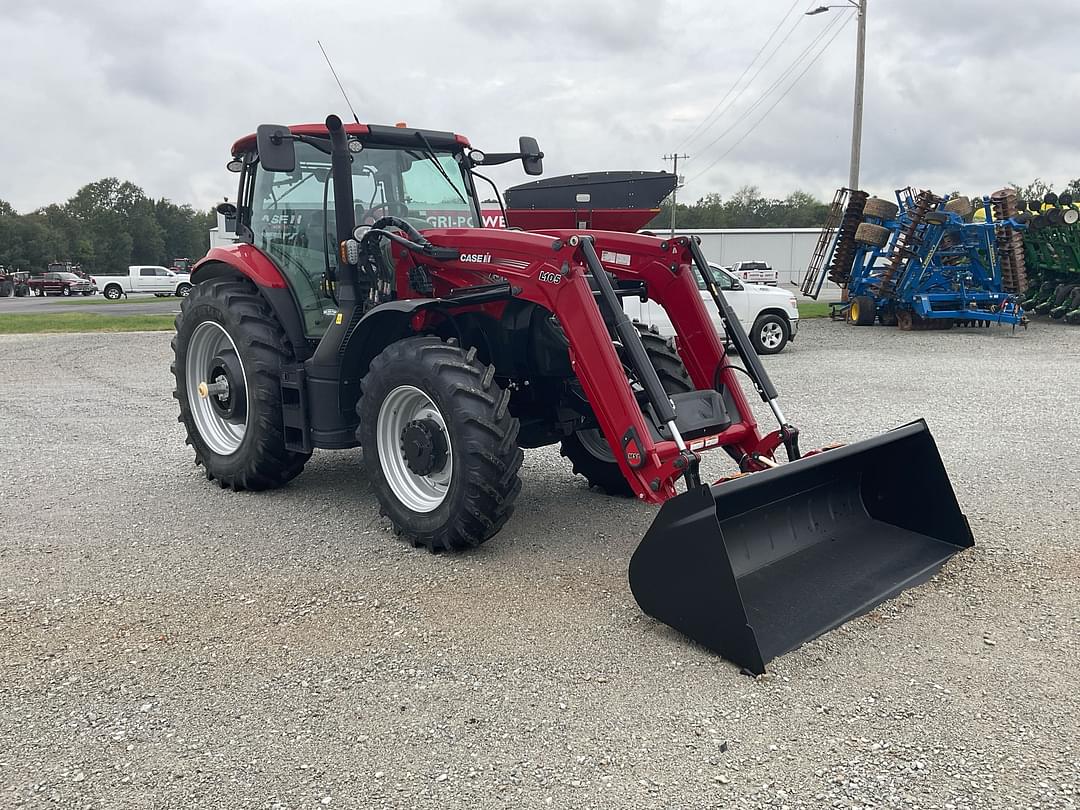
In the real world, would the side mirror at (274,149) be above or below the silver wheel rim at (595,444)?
above

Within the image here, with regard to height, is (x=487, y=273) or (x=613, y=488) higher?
(x=487, y=273)

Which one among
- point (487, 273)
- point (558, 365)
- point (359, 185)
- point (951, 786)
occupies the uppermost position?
point (359, 185)

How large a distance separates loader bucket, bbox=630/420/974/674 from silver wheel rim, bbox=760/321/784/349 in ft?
35.0

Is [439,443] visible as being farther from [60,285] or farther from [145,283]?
[60,285]

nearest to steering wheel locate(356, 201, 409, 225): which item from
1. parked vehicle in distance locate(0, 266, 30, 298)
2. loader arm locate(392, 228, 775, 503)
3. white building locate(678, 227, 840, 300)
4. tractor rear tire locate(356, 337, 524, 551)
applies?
loader arm locate(392, 228, 775, 503)

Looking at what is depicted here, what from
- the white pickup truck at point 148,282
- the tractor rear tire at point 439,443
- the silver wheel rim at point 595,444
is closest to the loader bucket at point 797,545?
the tractor rear tire at point 439,443

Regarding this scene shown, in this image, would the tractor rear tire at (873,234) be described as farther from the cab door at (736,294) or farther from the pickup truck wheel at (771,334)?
the cab door at (736,294)

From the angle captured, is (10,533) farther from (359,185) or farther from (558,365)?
(558,365)

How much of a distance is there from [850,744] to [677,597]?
2.99 ft

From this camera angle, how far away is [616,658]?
3574 millimetres

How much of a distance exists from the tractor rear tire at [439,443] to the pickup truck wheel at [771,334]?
11176 mm

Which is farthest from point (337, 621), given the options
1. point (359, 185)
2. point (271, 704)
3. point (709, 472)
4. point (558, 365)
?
point (709, 472)

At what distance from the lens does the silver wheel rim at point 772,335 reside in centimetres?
1513

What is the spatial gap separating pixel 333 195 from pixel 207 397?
1.95m
